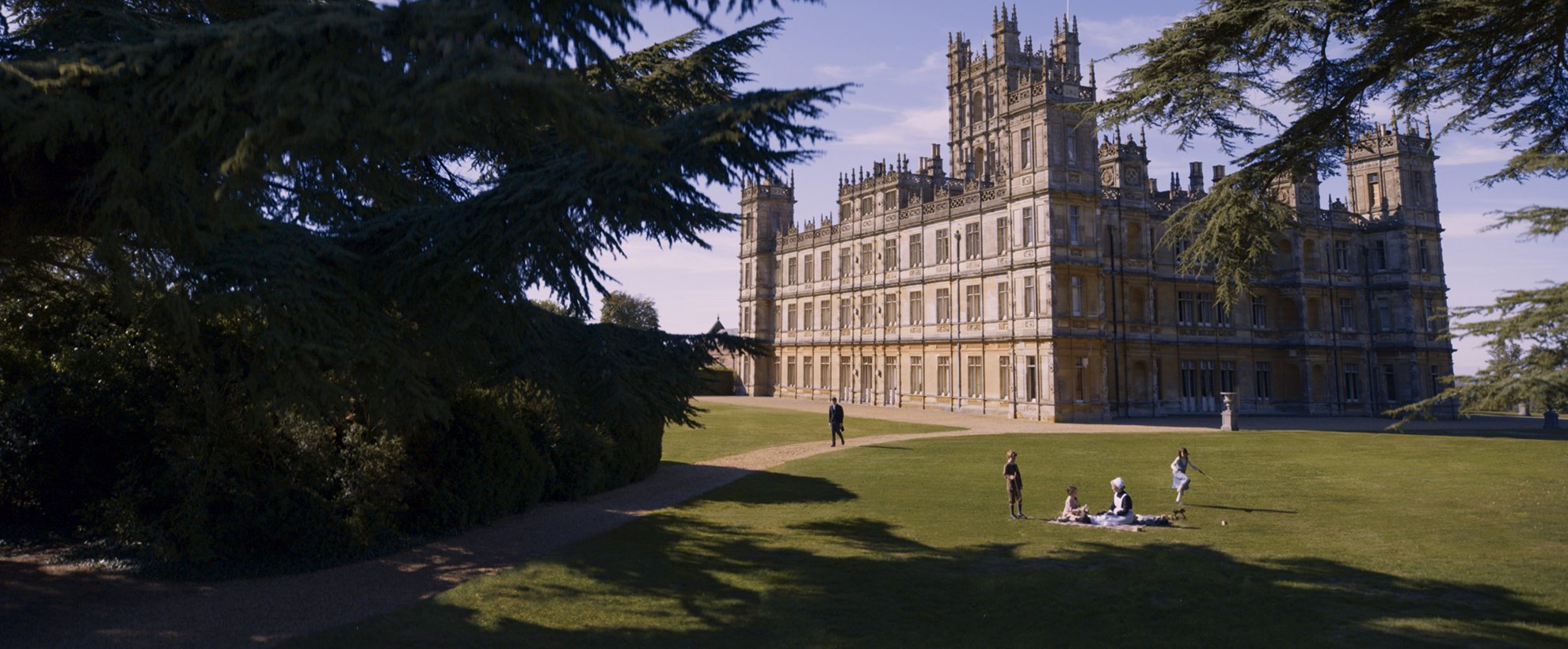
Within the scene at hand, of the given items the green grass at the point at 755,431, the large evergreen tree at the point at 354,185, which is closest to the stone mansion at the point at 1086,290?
the green grass at the point at 755,431

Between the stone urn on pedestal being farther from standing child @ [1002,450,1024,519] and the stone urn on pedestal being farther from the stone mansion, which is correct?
standing child @ [1002,450,1024,519]

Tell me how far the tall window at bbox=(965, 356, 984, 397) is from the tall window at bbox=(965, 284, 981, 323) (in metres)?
2.04

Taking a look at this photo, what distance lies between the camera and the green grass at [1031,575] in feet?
27.4

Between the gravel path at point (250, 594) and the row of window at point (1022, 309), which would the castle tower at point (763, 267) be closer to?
the row of window at point (1022, 309)

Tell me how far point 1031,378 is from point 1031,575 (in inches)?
1169

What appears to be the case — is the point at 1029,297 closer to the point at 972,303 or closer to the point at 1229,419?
the point at 972,303

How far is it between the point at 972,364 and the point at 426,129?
131 ft

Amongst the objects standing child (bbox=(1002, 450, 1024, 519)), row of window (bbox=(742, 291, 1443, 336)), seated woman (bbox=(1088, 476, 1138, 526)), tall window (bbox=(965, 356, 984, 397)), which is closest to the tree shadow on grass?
seated woman (bbox=(1088, 476, 1138, 526))

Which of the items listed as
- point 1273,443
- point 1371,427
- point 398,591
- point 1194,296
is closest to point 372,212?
point 398,591

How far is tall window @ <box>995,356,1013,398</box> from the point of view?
4016cm

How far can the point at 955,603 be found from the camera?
9.31 m

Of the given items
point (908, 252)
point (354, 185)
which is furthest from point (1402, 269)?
point (354, 185)

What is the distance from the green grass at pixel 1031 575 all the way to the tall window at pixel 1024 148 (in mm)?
22874

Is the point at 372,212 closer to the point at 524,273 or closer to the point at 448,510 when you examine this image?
the point at 524,273
